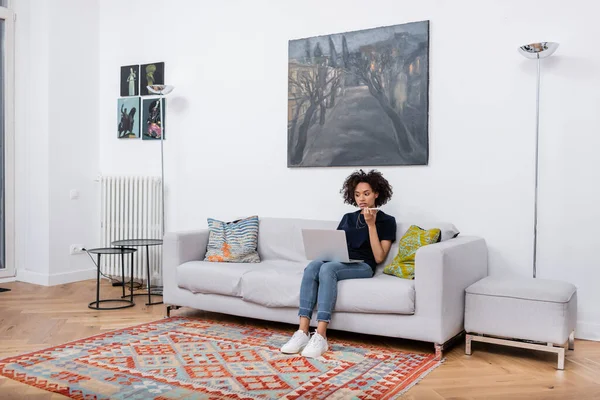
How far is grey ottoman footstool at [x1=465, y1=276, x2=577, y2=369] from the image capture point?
3178mm

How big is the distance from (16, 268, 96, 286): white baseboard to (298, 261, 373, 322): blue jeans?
9.76ft

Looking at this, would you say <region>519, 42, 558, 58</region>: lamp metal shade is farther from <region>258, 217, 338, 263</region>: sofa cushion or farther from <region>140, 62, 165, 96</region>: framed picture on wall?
<region>140, 62, 165, 96</region>: framed picture on wall

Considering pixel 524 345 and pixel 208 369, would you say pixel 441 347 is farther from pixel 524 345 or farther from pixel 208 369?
pixel 208 369

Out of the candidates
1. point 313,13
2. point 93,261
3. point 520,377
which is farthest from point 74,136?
point 520,377

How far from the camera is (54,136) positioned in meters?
5.55

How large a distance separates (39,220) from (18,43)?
1.67 m

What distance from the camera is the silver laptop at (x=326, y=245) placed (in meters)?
3.58

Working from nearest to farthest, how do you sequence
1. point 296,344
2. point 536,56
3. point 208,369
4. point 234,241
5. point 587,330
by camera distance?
1. point 208,369
2. point 296,344
3. point 536,56
4. point 587,330
5. point 234,241

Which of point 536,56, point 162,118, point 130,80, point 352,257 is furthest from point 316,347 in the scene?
point 130,80

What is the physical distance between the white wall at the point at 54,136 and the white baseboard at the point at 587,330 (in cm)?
429

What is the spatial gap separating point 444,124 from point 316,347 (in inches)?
71.4

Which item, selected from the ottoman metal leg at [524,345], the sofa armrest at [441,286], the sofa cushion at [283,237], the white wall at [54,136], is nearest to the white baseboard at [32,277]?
the white wall at [54,136]

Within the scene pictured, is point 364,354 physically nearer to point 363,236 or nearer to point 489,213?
point 363,236

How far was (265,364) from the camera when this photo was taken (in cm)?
316
